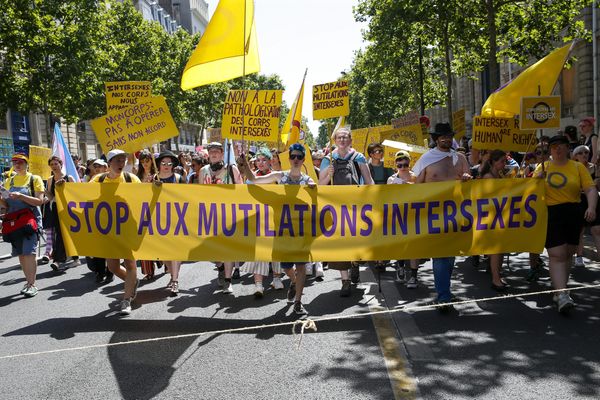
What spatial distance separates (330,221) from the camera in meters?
6.15

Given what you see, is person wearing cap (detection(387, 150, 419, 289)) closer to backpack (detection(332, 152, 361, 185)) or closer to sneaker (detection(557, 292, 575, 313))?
backpack (detection(332, 152, 361, 185))

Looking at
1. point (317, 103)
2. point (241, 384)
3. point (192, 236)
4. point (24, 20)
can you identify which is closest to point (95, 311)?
point (192, 236)

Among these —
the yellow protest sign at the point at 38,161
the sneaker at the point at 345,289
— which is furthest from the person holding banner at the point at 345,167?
the yellow protest sign at the point at 38,161

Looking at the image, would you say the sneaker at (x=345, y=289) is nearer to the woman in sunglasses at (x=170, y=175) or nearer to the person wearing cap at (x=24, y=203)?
the woman in sunglasses at (x=170, y=175)

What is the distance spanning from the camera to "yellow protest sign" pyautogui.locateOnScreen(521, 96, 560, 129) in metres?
7.01

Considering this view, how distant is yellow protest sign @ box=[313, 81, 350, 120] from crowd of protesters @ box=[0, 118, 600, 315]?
0.86 meters

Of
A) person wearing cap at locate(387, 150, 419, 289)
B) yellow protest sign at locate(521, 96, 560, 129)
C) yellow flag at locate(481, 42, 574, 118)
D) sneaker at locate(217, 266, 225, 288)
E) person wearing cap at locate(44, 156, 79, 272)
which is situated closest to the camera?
yellow protest sign at locate(521, 96, 560, 129)

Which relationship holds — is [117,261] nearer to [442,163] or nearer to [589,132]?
[442,163]

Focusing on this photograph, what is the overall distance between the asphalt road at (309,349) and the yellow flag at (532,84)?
2312mm


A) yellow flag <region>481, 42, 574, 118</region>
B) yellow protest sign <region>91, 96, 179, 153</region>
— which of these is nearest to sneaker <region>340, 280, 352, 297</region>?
yellow protest sign <region>91, 96, 179, 153</region>

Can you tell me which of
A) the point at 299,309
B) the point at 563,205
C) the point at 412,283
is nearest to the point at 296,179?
the point at 299,309

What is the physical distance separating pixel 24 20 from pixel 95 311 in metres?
20.6

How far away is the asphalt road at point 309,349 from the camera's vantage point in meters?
4.11

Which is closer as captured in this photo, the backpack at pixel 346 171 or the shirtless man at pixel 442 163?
the shirtless man at pixel 442 163
